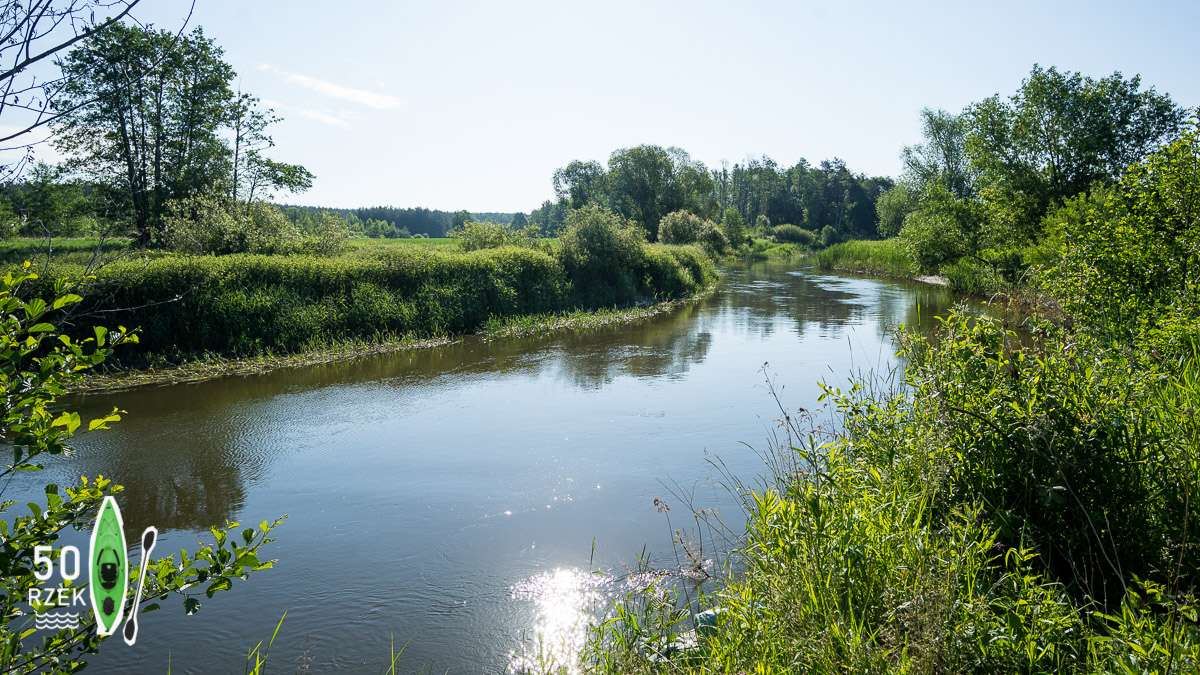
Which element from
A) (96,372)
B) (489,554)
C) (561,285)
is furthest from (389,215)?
(489,554)

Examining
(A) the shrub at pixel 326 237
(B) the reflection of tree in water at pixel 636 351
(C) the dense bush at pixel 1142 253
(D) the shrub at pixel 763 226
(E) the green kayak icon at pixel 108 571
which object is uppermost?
(D) the shrub at pixel 763 226

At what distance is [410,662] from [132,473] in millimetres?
5838

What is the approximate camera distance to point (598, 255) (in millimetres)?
25797

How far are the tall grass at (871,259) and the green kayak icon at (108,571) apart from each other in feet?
120

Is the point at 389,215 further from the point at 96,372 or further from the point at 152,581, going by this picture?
the point at 152,581

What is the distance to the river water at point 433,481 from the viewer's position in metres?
5.49

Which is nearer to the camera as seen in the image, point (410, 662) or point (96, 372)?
point (410, 662)

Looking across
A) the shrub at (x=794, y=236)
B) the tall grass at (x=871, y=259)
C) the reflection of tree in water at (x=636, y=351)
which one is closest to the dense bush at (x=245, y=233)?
the reflection of tree in water at (x=636, y=351)

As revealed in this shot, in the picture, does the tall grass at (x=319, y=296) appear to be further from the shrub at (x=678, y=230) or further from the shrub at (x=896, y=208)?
the shrub at (x=896, y=208)

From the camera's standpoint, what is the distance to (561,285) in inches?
930

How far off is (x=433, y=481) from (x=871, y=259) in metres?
39.9

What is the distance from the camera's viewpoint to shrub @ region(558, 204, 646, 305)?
82.1 ft

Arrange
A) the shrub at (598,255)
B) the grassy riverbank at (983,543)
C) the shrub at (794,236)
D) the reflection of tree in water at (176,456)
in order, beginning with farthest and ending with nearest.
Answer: the shrub at (794,236)
the shrub at (598,255)
the reflection of tree in water at (176,456)
the grassy riverbank at (983,543)

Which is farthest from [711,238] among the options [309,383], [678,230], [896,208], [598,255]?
[309,383]
